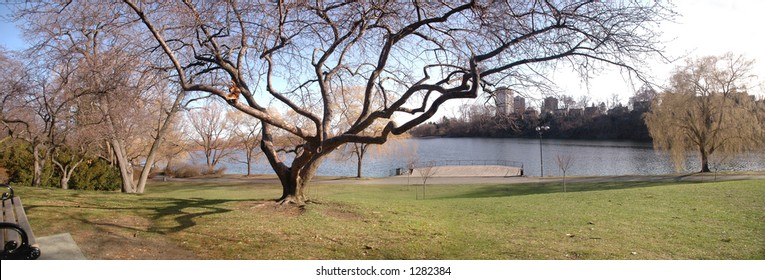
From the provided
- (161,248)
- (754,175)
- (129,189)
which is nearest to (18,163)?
(129,189)

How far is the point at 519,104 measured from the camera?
8891 millimetres

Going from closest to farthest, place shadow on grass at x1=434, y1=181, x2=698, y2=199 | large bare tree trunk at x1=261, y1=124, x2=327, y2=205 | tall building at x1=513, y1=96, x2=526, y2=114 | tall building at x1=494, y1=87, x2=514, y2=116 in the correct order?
tall building at x1=513, y1=96, x2=526, y2=114 < tall building at x1=494, y1=87, x2=514, y2=116 < large bare tree trunk at x1=261, y1=124, x2=327, y2=205 < shadow on grass at x1=434, y1=181, x2=698, y2=199

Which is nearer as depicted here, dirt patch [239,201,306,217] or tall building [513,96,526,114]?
tall building [513,96,526,114]

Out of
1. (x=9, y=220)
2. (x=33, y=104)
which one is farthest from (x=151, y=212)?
(x=33, y=104)

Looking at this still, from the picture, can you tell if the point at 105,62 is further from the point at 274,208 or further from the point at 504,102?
the point at 504,102

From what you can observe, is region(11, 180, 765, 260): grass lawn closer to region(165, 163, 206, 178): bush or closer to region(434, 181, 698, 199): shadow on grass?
region(434, 181, 698, 199): shadow on grass

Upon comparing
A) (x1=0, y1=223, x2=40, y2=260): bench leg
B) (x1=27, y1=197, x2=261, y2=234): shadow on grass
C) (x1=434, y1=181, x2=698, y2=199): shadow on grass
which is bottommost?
(x1=434, y1=181, x2=698, y2=199): shadow on grass

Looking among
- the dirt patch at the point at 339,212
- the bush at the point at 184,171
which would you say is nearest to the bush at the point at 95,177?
the bush at the point at 184,171

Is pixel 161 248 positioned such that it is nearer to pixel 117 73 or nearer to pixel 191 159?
pixel 117 73

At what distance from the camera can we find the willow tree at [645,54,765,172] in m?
24.9

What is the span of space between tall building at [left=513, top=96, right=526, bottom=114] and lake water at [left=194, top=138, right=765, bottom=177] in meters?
21.5

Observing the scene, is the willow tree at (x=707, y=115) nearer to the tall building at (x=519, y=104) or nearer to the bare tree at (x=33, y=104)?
the tall building at (x=519, y=104)

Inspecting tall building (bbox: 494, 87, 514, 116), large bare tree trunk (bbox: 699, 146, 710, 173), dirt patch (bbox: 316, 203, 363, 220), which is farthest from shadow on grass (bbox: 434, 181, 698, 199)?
tall building (bbox: 494, 87, 514, 116)

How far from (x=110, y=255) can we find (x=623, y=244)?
675 centimetres
